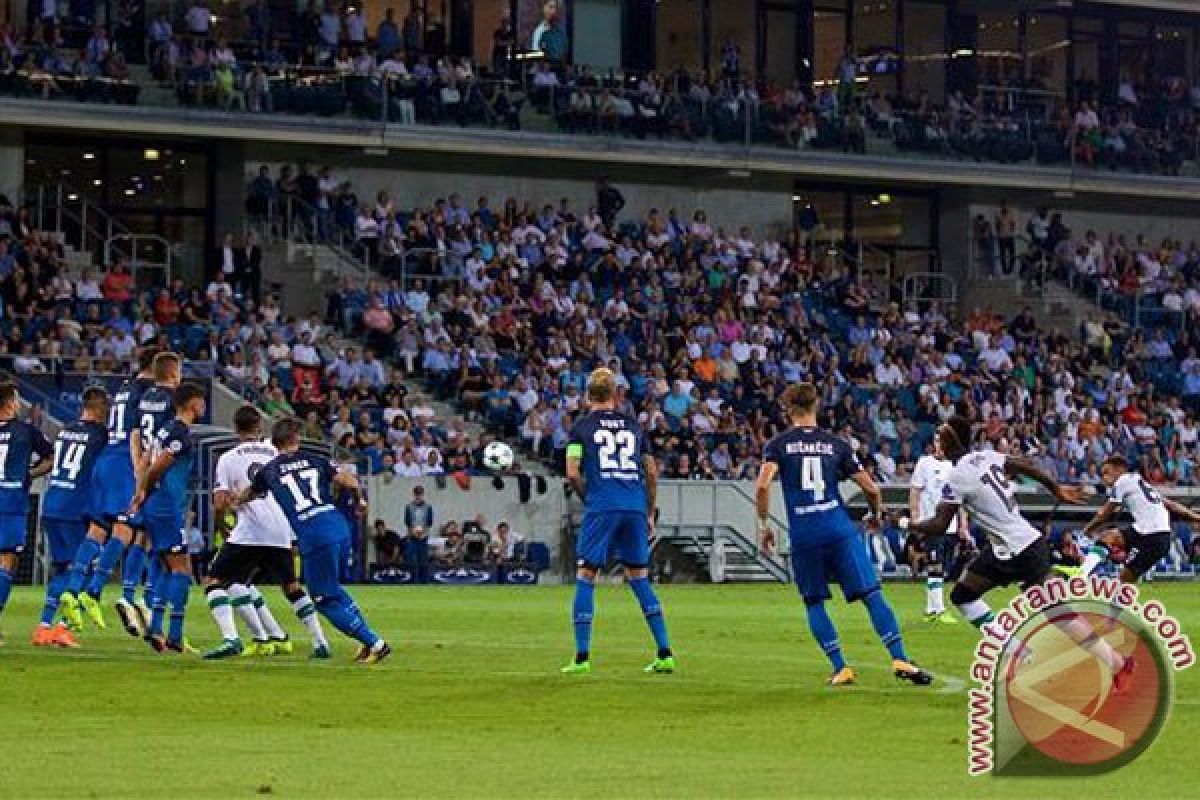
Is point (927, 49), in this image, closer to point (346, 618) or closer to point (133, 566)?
point (133, 566)

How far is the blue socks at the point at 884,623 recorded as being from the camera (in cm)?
1928

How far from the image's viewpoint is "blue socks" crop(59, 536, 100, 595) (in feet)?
79.7

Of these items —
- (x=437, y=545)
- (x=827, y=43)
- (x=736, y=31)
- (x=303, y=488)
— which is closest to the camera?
(x=303, y=488)

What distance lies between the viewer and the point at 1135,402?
57156mm

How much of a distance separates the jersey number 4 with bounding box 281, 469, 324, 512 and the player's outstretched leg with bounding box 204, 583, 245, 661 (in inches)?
53.9

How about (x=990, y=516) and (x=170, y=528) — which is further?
(x=170, y=528)

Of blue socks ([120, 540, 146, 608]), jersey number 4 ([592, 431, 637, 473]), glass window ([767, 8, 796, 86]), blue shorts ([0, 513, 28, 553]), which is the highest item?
glass window ([767, 8, 796, 86])

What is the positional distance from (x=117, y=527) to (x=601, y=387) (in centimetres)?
556

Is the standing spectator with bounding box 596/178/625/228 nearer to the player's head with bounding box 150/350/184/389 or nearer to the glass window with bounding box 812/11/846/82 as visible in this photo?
the glass window with bounding box 812/11/846/82

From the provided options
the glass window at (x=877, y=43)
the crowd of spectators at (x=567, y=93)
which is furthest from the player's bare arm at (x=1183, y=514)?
the glass window at (x=877, y=43)

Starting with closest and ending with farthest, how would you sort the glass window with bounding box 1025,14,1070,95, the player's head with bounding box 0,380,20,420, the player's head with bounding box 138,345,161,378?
the player's head with bounding box 0,380,20,420, the player's head with bounding box 138,345,161,378, the glass window with bounding box 1025,14,1070,95

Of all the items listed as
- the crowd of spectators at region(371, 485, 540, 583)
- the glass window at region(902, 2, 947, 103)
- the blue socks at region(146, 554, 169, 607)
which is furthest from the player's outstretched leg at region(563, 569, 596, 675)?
the glass window at region(902, 2, 947, 103)

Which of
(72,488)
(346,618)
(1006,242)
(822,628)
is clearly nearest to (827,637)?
(822,628)

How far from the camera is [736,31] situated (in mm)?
62250
